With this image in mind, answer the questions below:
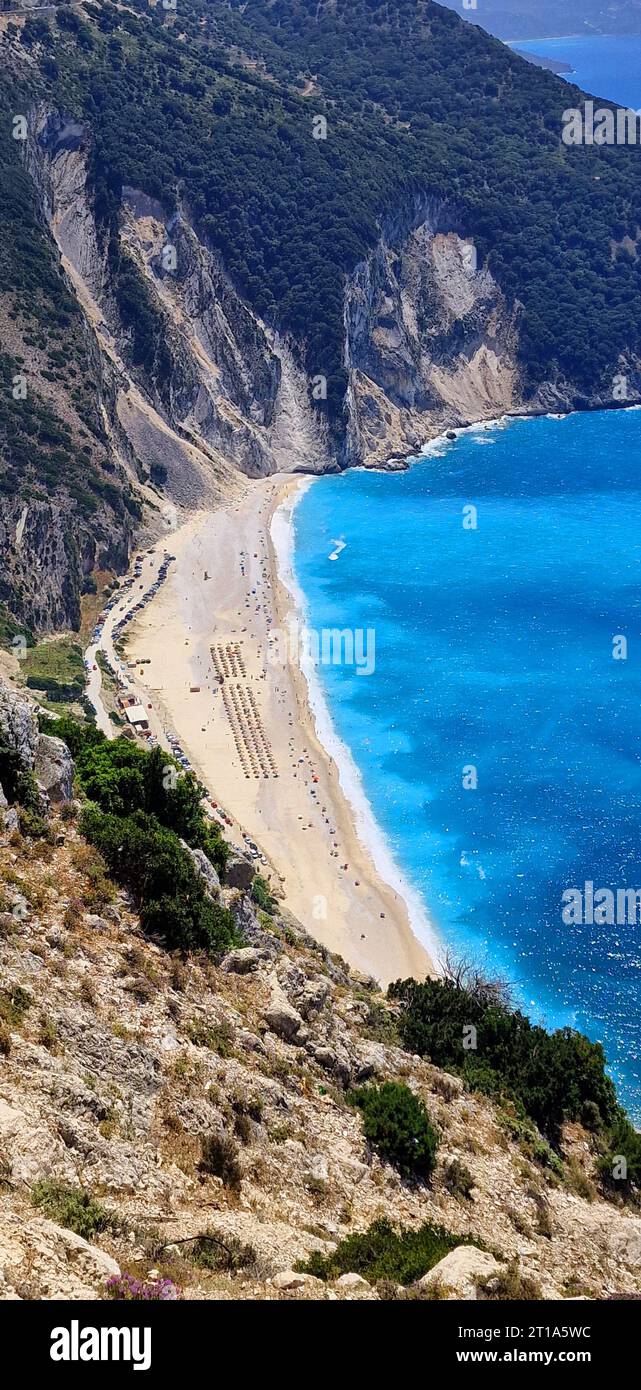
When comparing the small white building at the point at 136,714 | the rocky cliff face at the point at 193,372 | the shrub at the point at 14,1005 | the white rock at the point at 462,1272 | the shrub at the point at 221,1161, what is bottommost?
the white rock at the point at 462,1272

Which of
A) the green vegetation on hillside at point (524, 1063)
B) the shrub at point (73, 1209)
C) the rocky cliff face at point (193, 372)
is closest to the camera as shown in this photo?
the shrub at point (73, 1209)

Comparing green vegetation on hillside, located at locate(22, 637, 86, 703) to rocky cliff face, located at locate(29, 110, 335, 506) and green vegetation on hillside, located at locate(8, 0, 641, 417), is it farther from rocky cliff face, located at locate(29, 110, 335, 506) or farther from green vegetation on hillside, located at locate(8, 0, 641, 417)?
green vegetation on hillside, located at locate(8, 0, 641, 417)

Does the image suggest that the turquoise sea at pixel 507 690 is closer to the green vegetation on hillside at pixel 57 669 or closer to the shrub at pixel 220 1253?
the green vegetation on hillside at pixel 57 669

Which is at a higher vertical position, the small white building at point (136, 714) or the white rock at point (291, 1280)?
the small white building at point (136, 714)

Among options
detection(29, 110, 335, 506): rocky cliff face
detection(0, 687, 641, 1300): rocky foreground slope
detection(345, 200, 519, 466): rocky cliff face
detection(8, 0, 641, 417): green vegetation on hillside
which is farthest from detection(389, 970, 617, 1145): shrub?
detection(345, 200, 519, 466): rocky cliff face

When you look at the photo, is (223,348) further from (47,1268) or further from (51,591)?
(47,1268)

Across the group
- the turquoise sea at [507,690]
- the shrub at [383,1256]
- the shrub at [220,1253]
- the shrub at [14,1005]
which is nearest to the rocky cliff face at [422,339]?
the turquoise sea at [507,690]
